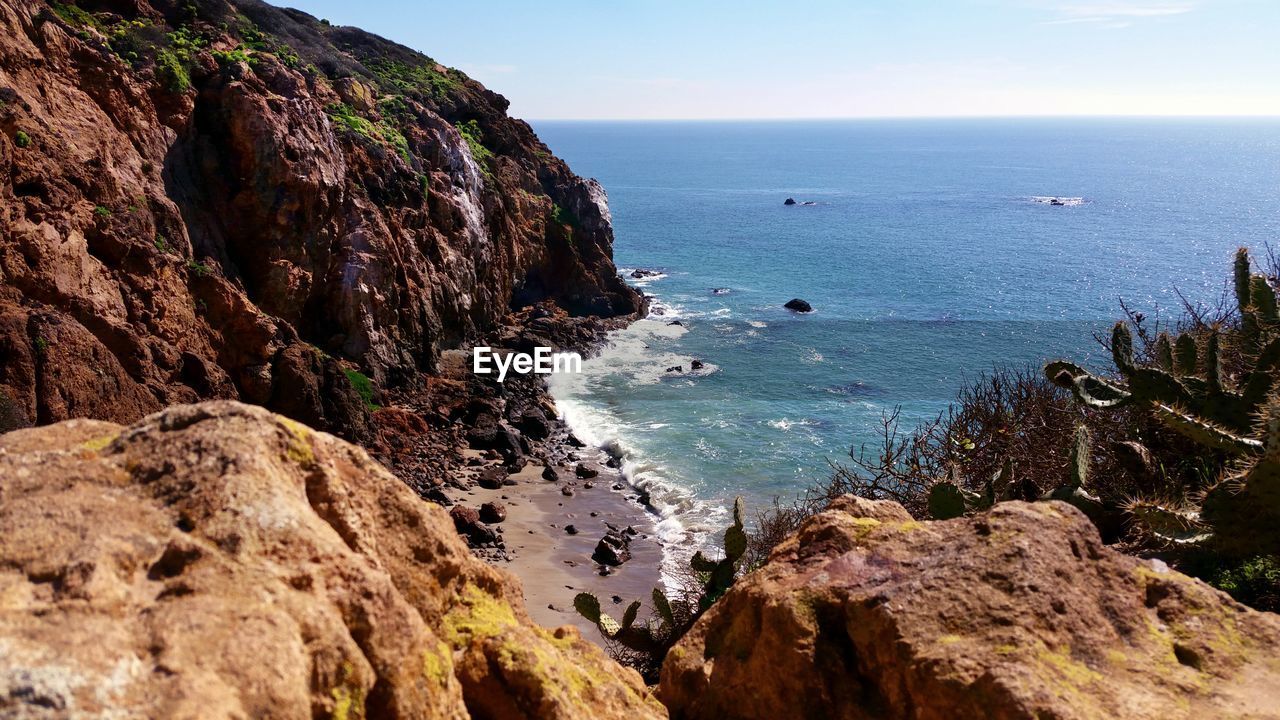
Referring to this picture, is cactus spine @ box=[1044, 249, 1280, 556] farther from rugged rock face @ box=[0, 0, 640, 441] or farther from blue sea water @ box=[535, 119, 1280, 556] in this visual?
rugged rock face @ box=[0, 0, 640, 441]

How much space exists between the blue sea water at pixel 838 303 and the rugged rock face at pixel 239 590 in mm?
20510

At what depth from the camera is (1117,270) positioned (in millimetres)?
80562

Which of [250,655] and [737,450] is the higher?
[250,655]

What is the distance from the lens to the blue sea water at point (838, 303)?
40438 mm

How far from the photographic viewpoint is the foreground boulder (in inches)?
188

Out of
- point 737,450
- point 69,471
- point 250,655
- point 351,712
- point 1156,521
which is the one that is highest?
point 69,471

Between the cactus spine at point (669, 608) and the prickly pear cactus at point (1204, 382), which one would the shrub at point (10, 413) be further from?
the prickly pear cactus at point (1204, 382)

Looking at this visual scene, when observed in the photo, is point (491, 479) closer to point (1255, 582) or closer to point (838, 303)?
point (1255, 582)

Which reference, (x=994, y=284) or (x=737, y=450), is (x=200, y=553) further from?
(x=994, y=284)

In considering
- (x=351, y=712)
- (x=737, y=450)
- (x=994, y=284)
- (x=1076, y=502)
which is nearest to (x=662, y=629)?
(x=1076, y=502)

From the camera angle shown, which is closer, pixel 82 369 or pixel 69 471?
pixel 69 471

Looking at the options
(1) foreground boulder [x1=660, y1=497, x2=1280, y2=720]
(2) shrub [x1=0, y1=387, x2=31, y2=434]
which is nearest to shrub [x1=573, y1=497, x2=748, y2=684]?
(1) foreground boulder [x1=660, y1=497, x2=1280, y2=720]

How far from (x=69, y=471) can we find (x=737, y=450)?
36435 mm

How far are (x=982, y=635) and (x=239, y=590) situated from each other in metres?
3.85
